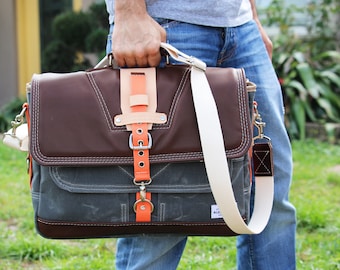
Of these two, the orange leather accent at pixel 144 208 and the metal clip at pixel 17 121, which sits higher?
the metal clip at pixel 17 121

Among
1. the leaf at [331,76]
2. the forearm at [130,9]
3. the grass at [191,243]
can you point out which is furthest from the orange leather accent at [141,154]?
the leaf at [331,76]

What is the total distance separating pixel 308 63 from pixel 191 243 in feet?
12.6

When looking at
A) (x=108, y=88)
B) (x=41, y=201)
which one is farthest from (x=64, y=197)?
(x=108, y=88)

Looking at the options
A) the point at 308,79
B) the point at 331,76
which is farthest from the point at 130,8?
the point at 331,76

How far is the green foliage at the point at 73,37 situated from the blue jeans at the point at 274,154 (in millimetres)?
5003

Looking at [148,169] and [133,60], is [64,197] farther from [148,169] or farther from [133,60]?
[133,60]

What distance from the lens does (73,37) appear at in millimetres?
6977

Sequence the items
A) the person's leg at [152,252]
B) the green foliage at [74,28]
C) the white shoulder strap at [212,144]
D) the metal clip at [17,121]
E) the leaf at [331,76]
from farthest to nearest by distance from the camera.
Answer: the green foliage at [74,28], the leaf at [331,76], the person's leg at [152,252], the metal clip at [17,121], the white shoulder strap at [212,144]

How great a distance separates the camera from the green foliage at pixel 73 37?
22.5 feet

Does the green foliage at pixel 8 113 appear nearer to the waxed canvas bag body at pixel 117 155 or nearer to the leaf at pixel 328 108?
the leaf at pixel 328 108

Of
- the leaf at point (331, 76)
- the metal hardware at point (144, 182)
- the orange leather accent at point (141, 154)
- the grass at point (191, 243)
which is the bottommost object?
the grass at point (191, 243)

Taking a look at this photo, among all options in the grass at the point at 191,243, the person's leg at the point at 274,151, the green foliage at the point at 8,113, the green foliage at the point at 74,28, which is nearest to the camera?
the person's leg at the point at 274,151

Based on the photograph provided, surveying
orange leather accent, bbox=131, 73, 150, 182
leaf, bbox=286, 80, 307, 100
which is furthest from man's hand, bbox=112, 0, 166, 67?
leaf, bbox=286, 80, 307, 100

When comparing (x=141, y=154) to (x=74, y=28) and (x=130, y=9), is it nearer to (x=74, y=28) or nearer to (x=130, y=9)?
(x=130, y=9)
